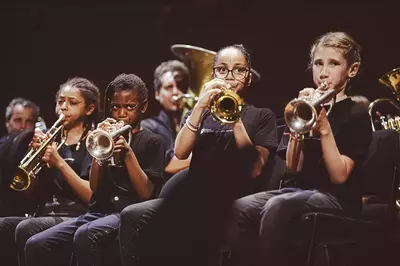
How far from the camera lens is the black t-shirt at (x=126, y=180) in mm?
3529

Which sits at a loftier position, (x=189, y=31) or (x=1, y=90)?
(x=189, y=31)

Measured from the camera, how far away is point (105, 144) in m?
3.40

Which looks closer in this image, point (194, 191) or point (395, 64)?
point (194, 191)

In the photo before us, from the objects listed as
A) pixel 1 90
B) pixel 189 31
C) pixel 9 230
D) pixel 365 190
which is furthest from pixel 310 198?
pixel 1 90

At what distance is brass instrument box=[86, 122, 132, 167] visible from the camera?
337 cm

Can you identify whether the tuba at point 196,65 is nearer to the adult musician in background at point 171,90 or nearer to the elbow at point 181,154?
the adult musician in background at point 171,90

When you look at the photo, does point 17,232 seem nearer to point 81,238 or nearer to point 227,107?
point 81,238

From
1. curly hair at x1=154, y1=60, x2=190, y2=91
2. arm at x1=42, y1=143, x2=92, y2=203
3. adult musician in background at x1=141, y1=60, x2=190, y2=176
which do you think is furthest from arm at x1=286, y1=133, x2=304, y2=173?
curly hair at x1=154, y1=60, x2=190, y2=91

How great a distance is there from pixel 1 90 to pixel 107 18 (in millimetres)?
1245

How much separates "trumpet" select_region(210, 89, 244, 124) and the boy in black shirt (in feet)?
1.81

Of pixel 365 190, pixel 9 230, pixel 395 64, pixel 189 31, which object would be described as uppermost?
pixel 189 31

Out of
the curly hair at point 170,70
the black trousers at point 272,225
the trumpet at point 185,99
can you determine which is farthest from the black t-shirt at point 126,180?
the curly hair at point 170,70

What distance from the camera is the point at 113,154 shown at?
3.40 metres

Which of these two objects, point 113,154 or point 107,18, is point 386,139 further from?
point 107,18
